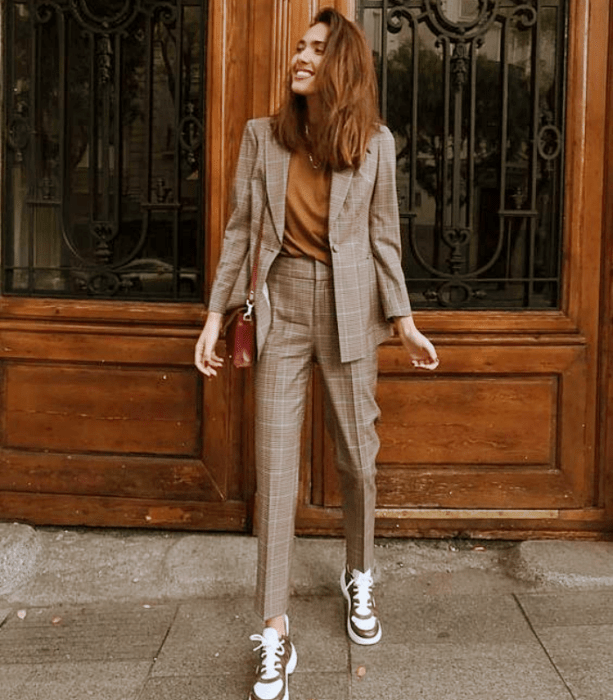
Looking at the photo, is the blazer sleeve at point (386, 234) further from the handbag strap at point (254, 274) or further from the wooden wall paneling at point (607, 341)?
the wooden wall paneling at point (607, 341)

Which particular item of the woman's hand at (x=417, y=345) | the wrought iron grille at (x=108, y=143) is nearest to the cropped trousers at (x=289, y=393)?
the woman's hand at (x=417, y=345)

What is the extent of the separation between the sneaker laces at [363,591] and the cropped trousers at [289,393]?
1.18 ft

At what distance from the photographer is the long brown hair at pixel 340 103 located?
3.13 m

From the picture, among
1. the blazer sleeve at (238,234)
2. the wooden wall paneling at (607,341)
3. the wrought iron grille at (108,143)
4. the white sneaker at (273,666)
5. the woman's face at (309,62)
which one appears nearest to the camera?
the white sneaker at (273,666)

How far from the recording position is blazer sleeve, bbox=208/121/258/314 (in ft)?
10.8

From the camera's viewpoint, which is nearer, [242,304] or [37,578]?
[242,304]

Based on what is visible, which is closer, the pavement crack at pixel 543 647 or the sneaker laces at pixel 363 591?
the pavement crack at pixel 543 647

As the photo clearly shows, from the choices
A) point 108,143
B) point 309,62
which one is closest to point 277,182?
point 309,62

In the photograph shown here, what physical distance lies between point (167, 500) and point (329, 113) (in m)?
1.95

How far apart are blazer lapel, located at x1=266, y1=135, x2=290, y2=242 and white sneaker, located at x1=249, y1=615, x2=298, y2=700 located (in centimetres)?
126

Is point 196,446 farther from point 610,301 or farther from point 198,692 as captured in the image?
point 610,301

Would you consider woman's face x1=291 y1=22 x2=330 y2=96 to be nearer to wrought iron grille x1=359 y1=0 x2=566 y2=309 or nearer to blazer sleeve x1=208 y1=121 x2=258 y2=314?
blazer sleeve x1=208 y1=121 x2=258 y2=314

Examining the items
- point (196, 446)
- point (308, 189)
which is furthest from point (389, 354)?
point (308, 189)

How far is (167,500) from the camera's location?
4.34 meters
